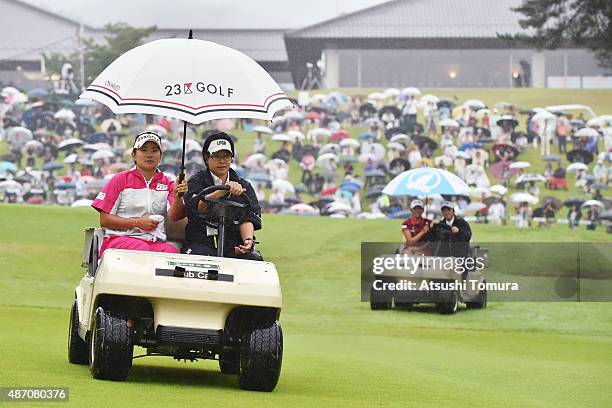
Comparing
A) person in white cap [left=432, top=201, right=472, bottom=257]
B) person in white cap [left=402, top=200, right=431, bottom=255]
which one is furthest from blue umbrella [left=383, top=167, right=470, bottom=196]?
person in white cap [left=402, top=200, right=431, bottom=255]

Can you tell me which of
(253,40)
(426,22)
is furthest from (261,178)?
(253,40)

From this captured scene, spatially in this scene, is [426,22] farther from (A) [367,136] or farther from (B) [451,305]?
(B) [451,305]

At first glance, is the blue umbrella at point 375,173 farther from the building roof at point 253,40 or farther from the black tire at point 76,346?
the building roof at point 253,40

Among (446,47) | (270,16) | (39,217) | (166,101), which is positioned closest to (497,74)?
(446,47)

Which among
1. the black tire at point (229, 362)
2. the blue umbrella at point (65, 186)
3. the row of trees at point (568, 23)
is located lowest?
the black tire at point (229, 362)

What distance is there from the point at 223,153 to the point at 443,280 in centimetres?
1353

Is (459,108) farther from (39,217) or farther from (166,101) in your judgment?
(166,101)

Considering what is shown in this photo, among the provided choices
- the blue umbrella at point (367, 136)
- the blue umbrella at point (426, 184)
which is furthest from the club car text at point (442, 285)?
the blue umbrella at point (367, 136)

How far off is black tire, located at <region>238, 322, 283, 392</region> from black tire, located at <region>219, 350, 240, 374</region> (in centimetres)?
23

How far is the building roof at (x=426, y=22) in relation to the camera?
3189 inches

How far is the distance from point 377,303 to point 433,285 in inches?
49.1

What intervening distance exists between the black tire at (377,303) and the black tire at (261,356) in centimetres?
1476

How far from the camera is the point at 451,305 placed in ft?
76.9

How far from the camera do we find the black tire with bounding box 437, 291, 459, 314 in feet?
76.6
